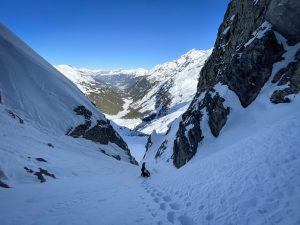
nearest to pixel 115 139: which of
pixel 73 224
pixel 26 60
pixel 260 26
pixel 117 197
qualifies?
pixel 26 60

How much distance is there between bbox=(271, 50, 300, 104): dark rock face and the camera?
71.6 ft

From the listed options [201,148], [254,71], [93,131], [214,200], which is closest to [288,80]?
[254,71]

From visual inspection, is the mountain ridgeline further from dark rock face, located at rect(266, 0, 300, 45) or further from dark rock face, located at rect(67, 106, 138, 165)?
dark rock face, located at rect(67, 106, 138, 165)

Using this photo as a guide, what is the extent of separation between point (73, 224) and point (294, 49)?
2629 cm

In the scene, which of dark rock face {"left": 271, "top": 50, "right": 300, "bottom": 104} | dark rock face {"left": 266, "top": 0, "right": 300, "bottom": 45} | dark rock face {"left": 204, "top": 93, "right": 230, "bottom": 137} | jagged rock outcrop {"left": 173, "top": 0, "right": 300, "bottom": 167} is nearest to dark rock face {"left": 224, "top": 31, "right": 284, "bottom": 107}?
jagged rock outcrop {"left": 173, "top": 0, "right": 300, "bottom": 167}

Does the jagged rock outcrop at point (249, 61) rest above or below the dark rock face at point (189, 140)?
above

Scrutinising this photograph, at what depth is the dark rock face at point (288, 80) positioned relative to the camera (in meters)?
21.8

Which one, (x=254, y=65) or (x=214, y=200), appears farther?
(x=254, y=65)

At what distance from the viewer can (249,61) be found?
94.8 feet

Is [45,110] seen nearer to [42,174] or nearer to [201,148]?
[201,148]

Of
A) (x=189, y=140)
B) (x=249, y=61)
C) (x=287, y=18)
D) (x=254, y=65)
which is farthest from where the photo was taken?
(x=189, y=140)

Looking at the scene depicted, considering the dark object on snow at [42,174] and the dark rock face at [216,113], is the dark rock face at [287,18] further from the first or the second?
the dark object on snow at [42,174]

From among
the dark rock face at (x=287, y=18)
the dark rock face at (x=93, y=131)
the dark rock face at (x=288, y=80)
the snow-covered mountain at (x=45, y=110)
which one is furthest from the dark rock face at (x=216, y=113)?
the dark rock face at (x=93, y=131)

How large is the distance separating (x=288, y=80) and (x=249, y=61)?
637 centimetres
